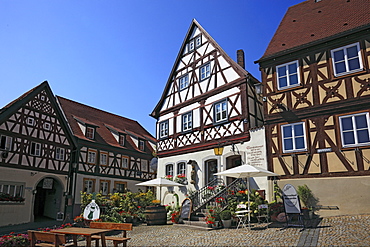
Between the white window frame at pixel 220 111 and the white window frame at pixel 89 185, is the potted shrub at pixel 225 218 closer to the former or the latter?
the white window frame at pixel 220 111

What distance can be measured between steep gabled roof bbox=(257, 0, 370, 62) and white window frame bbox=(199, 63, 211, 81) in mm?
4296

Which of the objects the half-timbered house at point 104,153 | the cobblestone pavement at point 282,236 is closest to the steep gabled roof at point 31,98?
the half-timbered house at point 104,153

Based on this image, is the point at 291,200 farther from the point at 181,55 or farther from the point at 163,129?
the point at 181,55

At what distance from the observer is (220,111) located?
17250 millimetres

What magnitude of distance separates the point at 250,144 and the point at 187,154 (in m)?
5.00

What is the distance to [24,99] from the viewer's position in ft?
69.9

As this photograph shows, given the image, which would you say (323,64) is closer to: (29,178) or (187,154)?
(187,154)

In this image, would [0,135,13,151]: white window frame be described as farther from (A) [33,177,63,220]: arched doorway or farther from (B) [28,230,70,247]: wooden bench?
(B) [28,230,70,247]: wooden bench

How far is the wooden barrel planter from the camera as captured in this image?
1459 centimetres

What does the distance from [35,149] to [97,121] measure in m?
9.26

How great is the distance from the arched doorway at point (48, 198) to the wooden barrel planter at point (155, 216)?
461 inches

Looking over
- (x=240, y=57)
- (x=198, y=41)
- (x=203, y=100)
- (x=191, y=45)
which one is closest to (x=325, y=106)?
(x=203, y=100)

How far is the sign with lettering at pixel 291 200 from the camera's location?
10.5 metres

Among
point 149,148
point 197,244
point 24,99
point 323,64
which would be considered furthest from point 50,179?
point 323,64
